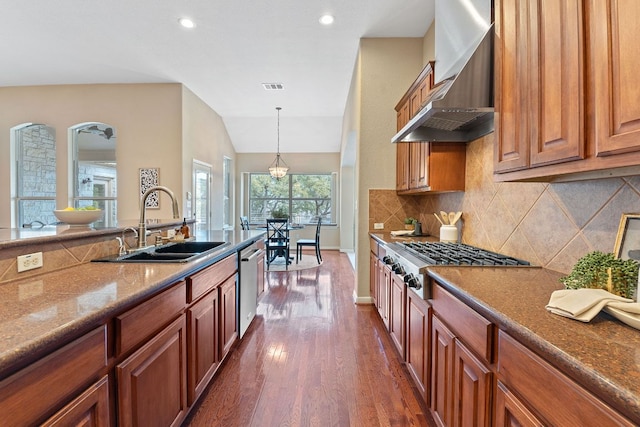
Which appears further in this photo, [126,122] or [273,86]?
[273,86]

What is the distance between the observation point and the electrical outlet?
4.64ft

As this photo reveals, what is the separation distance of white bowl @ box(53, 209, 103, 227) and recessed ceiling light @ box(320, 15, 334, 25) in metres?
2.86

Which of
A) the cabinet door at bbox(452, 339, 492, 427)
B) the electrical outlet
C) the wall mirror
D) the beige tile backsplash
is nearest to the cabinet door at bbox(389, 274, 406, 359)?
the beige tile backsplash

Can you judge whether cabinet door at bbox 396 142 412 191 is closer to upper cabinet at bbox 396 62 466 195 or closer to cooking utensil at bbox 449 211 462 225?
upper cabinet at bbox 396 62 466 195

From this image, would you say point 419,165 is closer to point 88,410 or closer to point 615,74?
point 615,74

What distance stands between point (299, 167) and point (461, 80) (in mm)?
6924

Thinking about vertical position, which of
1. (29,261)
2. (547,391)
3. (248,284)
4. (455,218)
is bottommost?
(248,284)

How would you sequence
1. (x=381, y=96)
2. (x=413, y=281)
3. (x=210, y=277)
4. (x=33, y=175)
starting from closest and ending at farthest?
(x=413, y=281)
(x=210, y=277)
(x=381, y=96)
(x=33, y=175)

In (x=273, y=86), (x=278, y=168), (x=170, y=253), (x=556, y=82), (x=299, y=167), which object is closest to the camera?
(x=556, y=82)

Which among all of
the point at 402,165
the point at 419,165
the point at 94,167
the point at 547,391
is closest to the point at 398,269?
the point at 419,165

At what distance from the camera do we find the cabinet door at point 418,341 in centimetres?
178

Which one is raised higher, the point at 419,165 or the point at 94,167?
the point at 94,167

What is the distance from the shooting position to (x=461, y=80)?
6.24ft

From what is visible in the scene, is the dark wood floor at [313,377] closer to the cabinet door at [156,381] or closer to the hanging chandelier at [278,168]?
the cabinet door at [156,381]
